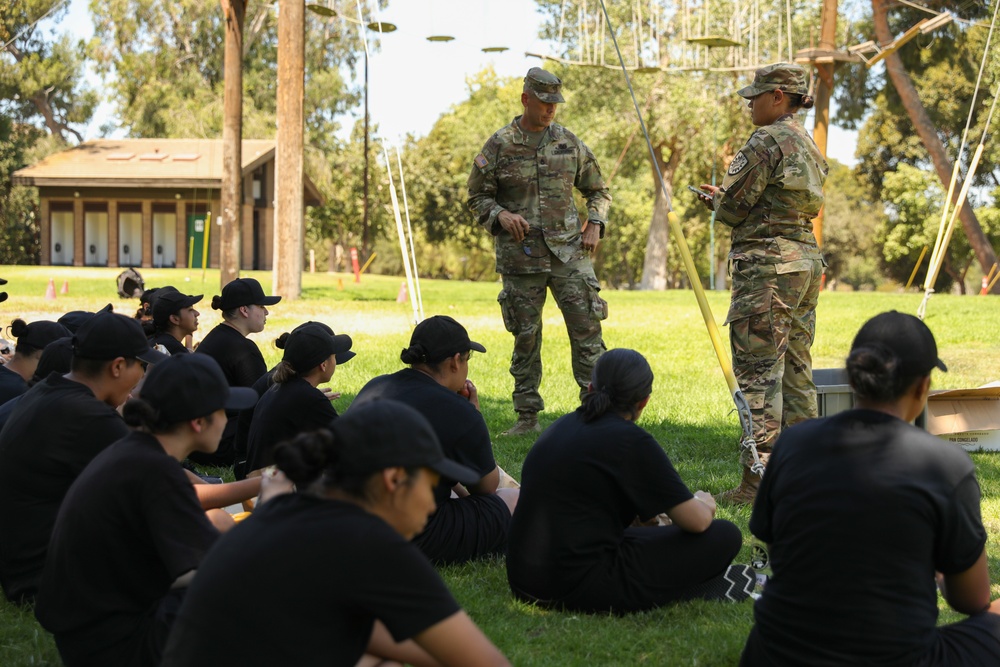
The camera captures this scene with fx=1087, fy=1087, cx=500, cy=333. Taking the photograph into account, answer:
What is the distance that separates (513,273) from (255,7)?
47.2 metres

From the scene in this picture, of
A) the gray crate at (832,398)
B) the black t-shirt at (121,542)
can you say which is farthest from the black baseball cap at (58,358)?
the gray crate at (832,398)

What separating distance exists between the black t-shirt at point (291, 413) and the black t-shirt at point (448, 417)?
423 mm

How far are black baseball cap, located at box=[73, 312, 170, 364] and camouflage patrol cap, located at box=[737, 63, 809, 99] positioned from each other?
3.74m

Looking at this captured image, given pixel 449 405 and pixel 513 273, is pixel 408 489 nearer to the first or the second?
pixel 449 405

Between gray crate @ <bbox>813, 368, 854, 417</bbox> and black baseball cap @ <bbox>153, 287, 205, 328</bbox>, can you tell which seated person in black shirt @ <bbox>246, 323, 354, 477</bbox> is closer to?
black baseball cap @ <bbox>153, 287, 205, 328</bbox>

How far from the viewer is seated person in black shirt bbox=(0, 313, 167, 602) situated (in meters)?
4.20

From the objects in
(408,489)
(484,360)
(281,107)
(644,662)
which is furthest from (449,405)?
(281,107)

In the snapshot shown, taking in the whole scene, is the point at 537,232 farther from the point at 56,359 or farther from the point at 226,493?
the point at 226,493

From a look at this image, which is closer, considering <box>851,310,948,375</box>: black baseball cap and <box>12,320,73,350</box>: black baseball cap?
<box>851,310,948,375</box>: black baseball cap

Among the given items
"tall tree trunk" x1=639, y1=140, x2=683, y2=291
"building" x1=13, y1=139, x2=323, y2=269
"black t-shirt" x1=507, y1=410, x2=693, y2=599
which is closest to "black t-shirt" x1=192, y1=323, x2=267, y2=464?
"black t-shirt" x1=507, y1=410, x2=693, y2=599

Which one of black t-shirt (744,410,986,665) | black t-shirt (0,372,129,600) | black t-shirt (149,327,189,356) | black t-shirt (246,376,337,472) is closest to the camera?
black t-shirt (744,410,986,665)

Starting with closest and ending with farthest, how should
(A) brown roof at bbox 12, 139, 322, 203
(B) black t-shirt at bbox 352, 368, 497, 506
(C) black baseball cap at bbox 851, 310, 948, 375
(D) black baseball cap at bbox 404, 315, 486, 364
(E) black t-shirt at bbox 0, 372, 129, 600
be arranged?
(C) black baseball cap at bbox 851, 310, 948, 375 < (E) black t-shirt at bbox 0, 372, 129, 600 < (B) black t-shirt at bbox 352, 368, 497, 506 < (D) black baseball cap at bbox 404, 315, 486, 364 < (A) brown roof at bbox 12, 139, 322, 203

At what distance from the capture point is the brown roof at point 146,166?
40.3m

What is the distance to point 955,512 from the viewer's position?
3.16m
